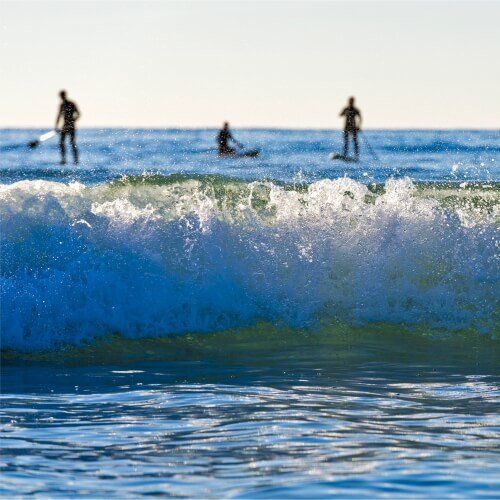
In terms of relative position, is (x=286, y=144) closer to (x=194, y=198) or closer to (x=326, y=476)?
(x=194, y=198)

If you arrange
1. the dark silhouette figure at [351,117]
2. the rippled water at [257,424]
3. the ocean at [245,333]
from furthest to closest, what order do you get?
the dark silhouette figure at [351,117], the ocean at [245,333], the rippled water at [257,424]

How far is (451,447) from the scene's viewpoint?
21.2ft

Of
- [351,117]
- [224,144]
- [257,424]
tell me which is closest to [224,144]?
[224,144]

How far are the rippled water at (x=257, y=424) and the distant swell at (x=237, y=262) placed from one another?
986 millimetres

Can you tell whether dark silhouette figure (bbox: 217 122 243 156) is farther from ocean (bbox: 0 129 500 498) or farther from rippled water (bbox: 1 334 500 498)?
rippled water (bbox: 1 334 500 498)

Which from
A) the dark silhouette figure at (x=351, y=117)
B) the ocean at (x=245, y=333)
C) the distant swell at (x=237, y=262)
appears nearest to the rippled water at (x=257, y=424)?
the ocean at (x=245, y=333)

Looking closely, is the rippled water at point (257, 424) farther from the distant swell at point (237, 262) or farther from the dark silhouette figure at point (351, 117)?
the dark silhouette figure at point (351, 117)

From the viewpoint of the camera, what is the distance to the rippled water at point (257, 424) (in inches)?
229

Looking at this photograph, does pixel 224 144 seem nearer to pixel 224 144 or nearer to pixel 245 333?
A: pixel 224 144

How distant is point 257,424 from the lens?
279 inches

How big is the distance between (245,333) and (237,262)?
985 millimetres

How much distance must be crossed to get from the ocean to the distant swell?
0.06 feet

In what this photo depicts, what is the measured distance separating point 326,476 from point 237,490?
511 millimetres

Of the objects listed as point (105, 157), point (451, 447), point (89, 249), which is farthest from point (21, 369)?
point (105, 157)
